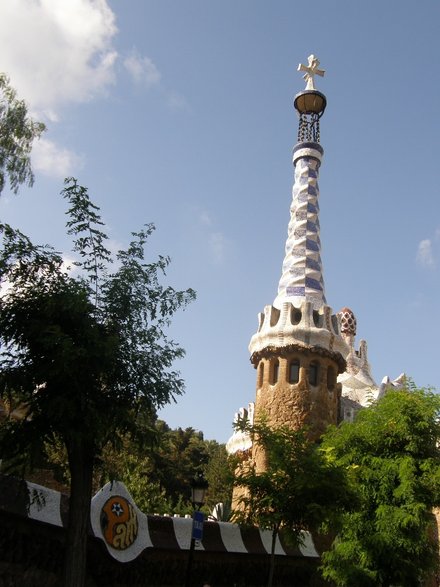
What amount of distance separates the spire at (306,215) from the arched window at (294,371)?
70.5 inches

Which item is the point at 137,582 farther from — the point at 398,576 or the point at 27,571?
the point at 398,576

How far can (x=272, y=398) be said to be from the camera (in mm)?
17203

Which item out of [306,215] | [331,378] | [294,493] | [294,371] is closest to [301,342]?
[294,371]

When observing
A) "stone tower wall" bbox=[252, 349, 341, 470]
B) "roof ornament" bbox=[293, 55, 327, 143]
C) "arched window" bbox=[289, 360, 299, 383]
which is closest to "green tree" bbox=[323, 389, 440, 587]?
"stone tower wall" bbox=[252, 349, 341, 470]

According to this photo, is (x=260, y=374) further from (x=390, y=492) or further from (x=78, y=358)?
(x=78, y=358)

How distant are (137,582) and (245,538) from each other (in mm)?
2808

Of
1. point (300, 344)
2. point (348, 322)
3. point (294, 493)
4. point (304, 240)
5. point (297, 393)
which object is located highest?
point (304, 240)

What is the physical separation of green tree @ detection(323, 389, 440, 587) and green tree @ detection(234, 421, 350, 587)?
2.64ft

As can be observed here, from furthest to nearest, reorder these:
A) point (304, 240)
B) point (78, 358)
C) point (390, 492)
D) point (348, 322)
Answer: point (348, 322)
point (304, 240)
point (390, 492)
point (78, 358)

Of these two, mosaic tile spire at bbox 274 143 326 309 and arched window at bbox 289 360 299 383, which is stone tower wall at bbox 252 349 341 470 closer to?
arched window at bbox 289 360 299 383

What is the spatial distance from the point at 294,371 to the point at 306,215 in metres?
5.17

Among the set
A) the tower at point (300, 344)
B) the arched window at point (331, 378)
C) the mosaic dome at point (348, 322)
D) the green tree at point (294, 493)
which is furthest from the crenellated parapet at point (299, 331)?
the mosaic dome at point (348, 322)

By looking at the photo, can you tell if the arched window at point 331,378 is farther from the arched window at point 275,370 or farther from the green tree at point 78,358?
the green tree at point 78,358

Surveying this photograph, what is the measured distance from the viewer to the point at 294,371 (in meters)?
17.5
